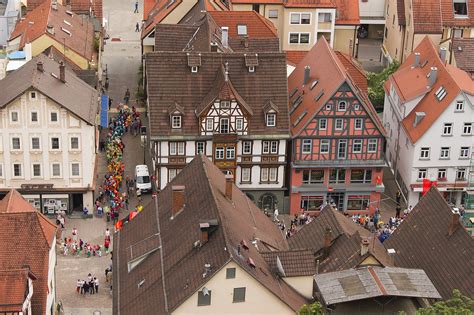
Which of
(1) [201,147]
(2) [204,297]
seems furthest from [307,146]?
(2) [204,297]

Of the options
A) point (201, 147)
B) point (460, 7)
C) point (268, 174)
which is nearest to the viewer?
point (201, 147)

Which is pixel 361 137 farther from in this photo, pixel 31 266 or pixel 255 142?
pixel 31 266

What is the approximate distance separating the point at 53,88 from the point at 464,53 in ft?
165

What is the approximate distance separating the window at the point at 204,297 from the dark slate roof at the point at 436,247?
58.2 ft

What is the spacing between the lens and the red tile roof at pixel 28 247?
77.1m

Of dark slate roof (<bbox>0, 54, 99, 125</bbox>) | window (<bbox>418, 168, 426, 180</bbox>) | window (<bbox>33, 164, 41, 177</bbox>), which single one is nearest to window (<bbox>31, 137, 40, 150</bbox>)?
window (<bbox>33, 164, 41, 177</bbox>)

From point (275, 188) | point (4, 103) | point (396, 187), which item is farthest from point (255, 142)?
point (4, 103)

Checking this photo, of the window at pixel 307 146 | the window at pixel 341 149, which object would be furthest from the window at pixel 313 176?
the window at pixel 341 149

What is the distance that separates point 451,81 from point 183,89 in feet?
90.0

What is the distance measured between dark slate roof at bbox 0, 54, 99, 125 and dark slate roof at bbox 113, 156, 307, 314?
21.8 meters

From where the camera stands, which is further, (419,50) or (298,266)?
(419,50)

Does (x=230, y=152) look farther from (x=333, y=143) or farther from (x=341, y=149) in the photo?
(x=341, y=149)

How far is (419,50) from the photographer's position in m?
121

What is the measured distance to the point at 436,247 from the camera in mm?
80625
